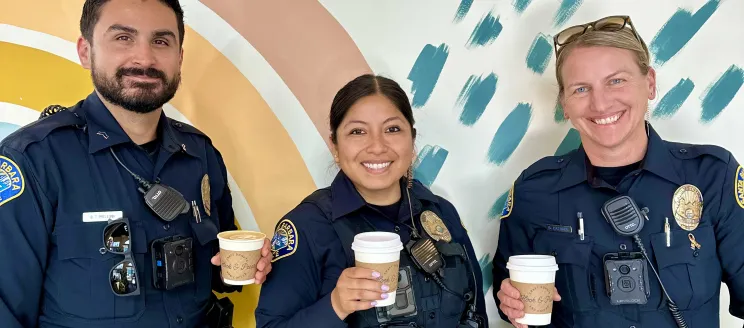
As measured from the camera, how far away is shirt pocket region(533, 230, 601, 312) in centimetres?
206

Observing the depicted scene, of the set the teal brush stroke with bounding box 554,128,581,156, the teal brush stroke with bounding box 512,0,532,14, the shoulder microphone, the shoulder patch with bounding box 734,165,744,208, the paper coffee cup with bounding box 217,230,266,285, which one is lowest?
the paper coffee cup with bounding box 217,230,266,285

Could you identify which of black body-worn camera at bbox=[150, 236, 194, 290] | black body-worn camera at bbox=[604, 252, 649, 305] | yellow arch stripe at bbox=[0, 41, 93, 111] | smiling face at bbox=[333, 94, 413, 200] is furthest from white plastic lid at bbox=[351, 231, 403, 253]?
yellow arch stripe at bbox=[0, 41, 93, 111]

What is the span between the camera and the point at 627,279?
76.4 inches

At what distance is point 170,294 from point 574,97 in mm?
1824

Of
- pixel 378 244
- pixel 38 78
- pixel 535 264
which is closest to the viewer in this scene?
pixel 378 244

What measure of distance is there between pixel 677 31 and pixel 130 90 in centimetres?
260

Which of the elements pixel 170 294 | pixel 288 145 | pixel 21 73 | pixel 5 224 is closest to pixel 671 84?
pixel 288 145

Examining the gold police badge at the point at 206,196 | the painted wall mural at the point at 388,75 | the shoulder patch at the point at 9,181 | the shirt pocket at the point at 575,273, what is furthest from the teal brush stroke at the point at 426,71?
the shoulder patch at the point at 9,181

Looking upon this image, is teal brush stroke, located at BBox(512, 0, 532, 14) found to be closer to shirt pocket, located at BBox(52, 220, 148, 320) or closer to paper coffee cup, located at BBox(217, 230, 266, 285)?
paper coffee cup, located at BBox(217, 230, 266, 285)

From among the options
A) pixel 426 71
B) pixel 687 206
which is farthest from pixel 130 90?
pixel 687 206

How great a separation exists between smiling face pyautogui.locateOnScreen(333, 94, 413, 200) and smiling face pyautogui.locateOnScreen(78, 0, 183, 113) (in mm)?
780

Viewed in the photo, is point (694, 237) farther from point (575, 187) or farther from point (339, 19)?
point (339, 19)

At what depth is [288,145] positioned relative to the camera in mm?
2875

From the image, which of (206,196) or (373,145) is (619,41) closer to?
(373,145)
